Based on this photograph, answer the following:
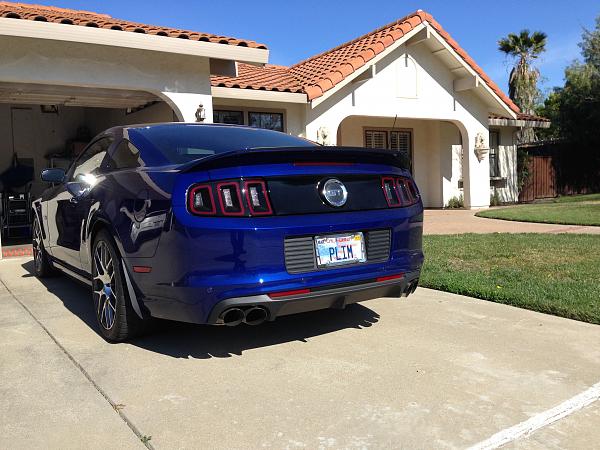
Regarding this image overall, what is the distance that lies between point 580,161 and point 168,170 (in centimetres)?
2158

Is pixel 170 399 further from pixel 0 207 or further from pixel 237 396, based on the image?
pixel 0 207

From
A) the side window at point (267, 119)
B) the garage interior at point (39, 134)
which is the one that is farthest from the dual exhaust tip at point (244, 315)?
the side window at point (267, 119)

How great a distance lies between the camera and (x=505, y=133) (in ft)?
59.7

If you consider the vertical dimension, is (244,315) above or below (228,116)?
below

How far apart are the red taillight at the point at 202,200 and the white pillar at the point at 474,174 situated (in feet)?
44.5

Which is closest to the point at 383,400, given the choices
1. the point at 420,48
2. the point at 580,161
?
the point at 420,48

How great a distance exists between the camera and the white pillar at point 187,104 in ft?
28.6

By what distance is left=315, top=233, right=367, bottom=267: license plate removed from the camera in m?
3.30

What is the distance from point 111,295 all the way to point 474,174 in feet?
45.3

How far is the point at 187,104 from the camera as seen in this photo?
348 inches

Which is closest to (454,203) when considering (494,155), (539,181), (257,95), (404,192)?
(494,155)

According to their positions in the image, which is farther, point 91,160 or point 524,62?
point 524,62

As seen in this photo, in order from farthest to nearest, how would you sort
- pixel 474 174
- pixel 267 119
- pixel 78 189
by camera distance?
pixel 474 174 → pixel 267 119 → pixel 78 189

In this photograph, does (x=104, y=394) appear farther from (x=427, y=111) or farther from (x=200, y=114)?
(x=427, y=111)
